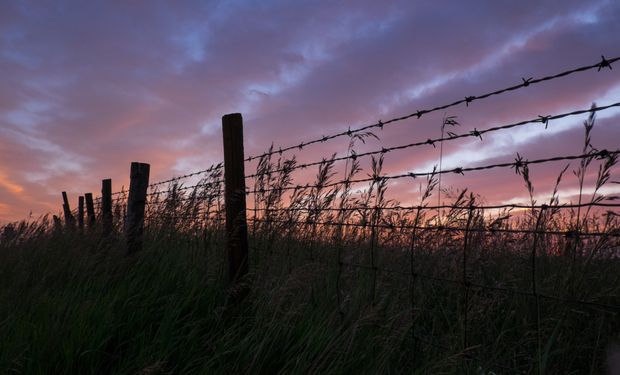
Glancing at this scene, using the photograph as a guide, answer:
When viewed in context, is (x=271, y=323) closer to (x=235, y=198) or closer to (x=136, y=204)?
(x=235, y=198)

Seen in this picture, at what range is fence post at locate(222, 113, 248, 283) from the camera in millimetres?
4184

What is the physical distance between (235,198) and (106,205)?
14.6ft

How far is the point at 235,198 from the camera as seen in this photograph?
429cm

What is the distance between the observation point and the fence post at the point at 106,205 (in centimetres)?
655

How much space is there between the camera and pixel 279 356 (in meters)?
2.99

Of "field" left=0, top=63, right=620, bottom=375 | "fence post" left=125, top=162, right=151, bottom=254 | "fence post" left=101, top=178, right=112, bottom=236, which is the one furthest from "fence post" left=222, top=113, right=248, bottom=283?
"fence post" left=101, top=178, right=112, bottom=236

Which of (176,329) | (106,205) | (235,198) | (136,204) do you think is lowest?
(176,329)

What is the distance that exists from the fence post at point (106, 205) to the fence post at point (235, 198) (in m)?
2.82

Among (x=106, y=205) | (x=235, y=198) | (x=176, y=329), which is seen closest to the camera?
(x=176, y=329)

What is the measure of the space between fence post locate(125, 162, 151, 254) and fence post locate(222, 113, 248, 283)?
1516 millimetres

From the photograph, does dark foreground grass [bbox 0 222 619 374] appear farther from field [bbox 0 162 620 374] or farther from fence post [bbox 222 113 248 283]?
fence post [bbox 222 113 248 283]

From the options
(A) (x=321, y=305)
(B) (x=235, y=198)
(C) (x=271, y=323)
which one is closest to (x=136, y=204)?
(B) (x=235, y=198)

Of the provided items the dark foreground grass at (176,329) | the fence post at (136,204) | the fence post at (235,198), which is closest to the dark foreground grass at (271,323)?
the dark foreground grass at (176,329)

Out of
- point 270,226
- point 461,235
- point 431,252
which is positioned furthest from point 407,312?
point 270,226
